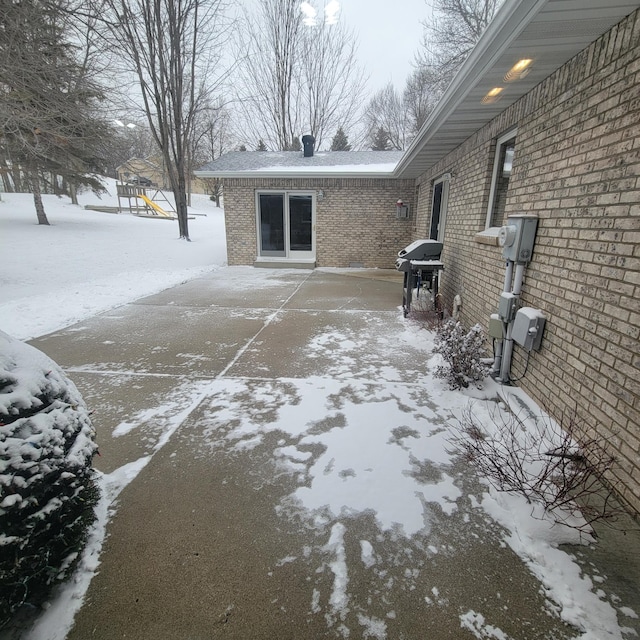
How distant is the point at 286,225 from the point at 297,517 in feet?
32.7

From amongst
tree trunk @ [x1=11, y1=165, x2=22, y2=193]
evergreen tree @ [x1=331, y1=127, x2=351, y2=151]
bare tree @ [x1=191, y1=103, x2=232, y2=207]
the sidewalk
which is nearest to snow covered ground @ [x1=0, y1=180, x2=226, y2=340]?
tree trunk @ [x1=11, y1=165, x2=22, y2=193]

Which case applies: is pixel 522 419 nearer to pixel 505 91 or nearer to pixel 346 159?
pixel 505 91

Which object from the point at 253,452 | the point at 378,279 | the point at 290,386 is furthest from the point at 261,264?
the point at 253,452

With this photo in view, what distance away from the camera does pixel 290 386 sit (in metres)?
3.46

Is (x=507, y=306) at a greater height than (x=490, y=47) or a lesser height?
lesser

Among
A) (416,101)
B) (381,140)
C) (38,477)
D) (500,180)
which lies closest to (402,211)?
(500,180)

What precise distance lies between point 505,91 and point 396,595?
420 centimetres

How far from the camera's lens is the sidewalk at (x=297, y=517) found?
1.44 metres

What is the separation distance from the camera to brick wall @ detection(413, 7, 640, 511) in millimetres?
1985

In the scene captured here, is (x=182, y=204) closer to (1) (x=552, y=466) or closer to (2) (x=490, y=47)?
(2) (x=490, y=47)

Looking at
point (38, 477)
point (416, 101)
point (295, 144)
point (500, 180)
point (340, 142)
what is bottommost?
point (38, 477)

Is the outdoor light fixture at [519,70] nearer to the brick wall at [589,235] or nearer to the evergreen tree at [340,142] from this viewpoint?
the brick wall at [589,235]

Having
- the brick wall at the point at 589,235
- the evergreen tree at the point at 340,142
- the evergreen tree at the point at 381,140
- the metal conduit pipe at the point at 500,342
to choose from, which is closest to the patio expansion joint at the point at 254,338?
the metal conduit pipe at the point at 500,342

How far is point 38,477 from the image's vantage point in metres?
1.38
